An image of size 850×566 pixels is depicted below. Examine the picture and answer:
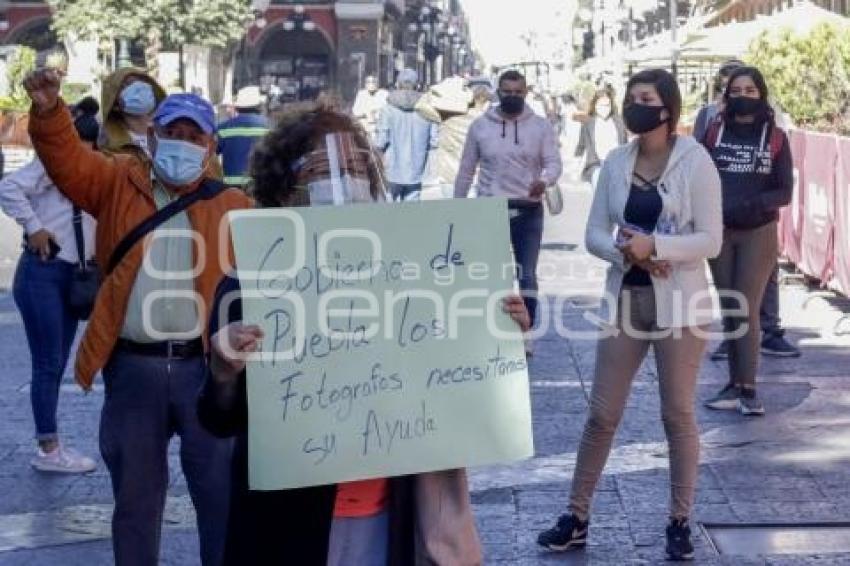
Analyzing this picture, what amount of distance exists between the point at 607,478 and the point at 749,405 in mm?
1769

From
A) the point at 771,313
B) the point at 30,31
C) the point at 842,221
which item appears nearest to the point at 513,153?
the point at 771,313

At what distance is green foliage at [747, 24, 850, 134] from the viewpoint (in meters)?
20.1

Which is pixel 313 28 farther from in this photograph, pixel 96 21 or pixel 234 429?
pixel 234 429

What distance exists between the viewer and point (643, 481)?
303 inches

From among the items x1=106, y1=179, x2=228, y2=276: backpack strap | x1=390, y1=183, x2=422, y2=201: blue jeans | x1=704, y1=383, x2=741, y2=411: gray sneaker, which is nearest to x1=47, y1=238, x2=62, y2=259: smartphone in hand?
x1=106, y1=179, x2=228, y2=276: backpack strap

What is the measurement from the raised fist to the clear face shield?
1.23 m

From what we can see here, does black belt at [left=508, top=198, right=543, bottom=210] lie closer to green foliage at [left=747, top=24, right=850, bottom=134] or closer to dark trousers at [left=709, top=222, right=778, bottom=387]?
dark trousers at [left=709, top=222, right=778, bottom=387]

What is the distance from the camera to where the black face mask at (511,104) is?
1141 cm

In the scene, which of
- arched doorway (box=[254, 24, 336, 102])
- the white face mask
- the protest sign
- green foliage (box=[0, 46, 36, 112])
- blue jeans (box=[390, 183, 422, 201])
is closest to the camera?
the protest sign

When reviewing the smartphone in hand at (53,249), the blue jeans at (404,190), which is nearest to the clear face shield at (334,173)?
the smartphone in hand at (53,249)

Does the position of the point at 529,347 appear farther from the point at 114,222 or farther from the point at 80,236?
the point at 114,222

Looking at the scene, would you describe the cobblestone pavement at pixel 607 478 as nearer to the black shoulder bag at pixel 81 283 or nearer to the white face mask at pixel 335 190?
the black shoulder bag at pixel 81 283

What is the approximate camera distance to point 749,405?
30.4ft

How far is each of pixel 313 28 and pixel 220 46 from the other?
17547 mm
